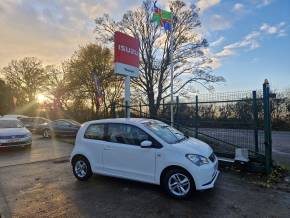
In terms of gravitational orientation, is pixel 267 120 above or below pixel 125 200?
above

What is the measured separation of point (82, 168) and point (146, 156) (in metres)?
2.09

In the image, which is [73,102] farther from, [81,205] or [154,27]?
[81,205]

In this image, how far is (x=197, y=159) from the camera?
231 inches

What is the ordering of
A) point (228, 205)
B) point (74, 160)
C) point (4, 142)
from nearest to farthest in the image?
1. point (228, 205)
2. point (74, 160)
3. point (4, 142)

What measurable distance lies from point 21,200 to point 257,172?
6.02m

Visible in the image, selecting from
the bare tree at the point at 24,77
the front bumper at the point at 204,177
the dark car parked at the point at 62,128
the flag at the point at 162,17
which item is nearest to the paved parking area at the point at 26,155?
the dark car parked at the point at 62,128

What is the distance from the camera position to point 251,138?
833 centimetres

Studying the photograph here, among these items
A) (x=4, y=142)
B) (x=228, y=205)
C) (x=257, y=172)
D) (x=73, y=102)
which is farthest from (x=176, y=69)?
(x=228, y=205)

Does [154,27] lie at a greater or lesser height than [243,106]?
greater

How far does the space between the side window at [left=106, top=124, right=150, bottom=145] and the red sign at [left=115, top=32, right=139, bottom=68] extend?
502 centimetres

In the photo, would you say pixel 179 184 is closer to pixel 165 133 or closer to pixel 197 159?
pixel 197 159

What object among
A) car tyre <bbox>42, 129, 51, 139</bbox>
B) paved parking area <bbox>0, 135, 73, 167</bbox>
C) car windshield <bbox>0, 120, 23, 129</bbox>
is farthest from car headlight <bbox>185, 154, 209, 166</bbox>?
car tyre <bbox>42, 129, 51, 139</bbox>

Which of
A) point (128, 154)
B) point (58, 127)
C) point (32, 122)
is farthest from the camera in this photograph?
point (32, 122)

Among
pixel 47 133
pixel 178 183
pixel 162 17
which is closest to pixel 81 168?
pixel 178 183
